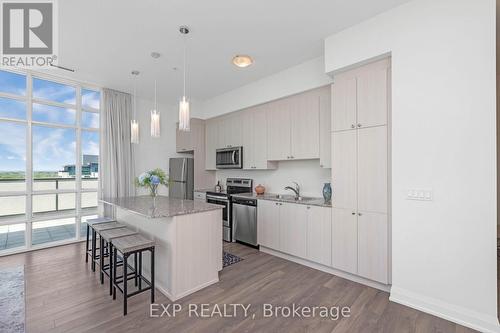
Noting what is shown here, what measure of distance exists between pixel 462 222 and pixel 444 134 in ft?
2.64

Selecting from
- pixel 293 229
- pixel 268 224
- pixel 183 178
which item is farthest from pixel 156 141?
pixel 293 229

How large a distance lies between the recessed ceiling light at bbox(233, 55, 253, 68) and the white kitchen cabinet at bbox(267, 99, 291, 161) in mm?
882

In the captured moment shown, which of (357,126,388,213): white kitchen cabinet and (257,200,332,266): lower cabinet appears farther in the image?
(257,200,332,266): lower cabinet

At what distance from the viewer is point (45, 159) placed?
407 cm

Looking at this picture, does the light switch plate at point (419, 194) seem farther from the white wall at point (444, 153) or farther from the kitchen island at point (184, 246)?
the kitchen island at point (184, 246)

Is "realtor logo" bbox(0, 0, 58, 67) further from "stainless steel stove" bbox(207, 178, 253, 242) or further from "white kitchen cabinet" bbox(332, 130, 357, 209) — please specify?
"white kitchen cabinet" bbox(332, 130, 357, 209)

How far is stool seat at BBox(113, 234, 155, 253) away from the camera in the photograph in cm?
219

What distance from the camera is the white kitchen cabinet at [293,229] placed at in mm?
3256

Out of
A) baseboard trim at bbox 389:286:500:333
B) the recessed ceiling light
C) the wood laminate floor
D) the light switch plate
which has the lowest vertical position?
the wood laminate floor

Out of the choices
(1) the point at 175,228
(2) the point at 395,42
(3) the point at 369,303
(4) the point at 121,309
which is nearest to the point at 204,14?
(2) the point at 395,42

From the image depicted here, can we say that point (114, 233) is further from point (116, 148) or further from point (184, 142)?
point (184, 142)

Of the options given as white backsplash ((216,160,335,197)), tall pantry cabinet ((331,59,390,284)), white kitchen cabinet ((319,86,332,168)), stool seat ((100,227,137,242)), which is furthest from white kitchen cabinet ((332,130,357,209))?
stool seat ((100,227,137,242))

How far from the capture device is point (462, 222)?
200cm

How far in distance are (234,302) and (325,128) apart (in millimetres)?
2571
